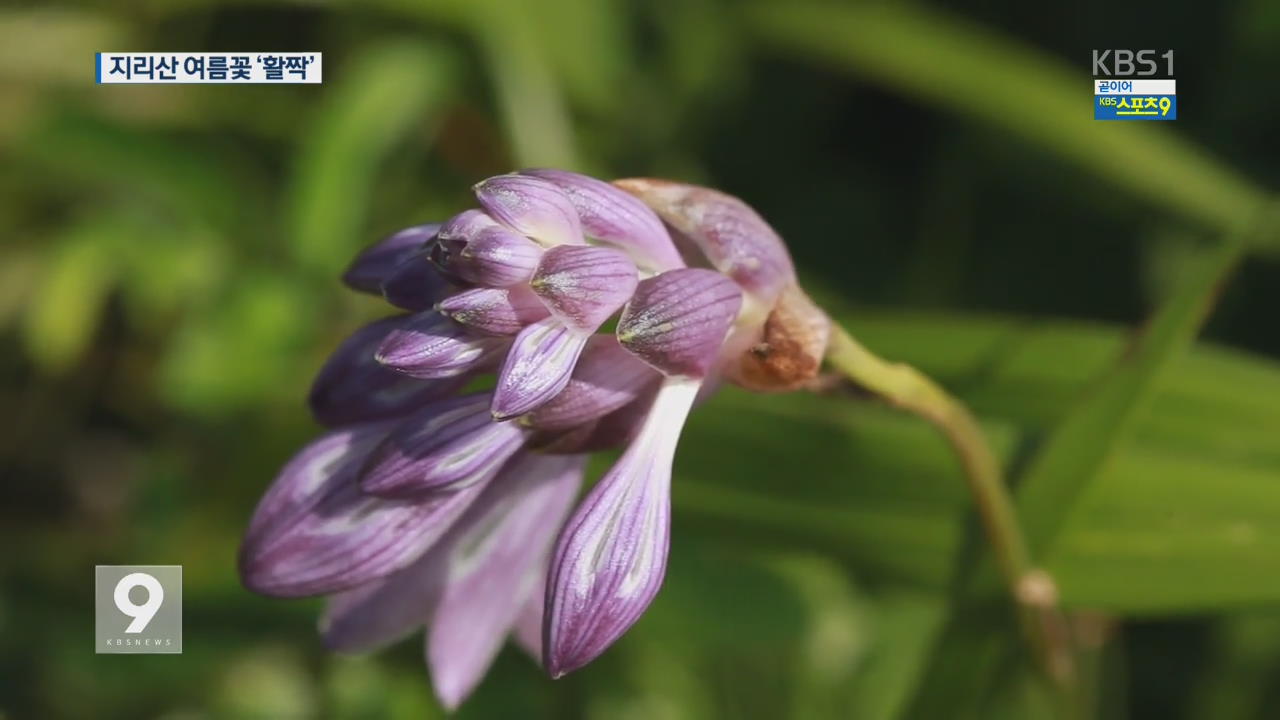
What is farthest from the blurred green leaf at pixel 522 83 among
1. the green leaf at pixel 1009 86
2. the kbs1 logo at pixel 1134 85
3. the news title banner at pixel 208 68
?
the kbs1 logo at pixel 1134 85

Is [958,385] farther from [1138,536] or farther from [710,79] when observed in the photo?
[710,79]

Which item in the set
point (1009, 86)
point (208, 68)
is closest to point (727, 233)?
point (1009, 86)

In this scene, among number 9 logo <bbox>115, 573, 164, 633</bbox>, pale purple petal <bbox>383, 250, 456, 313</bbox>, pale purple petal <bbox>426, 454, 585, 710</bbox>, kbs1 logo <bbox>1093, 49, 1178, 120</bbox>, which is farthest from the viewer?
kbs1 logo <bbox>1093, 49, 1178, 120</bbox>

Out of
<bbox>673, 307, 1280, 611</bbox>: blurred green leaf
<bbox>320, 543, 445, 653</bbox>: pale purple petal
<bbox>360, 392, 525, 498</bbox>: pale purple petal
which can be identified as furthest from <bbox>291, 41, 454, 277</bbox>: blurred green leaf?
<bbox>360, 392, 525, 498</bbox>: pale purple petal

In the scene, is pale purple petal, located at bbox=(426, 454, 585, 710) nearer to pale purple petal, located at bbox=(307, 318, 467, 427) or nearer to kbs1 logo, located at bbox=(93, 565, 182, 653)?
pale purple petal, located at bbox=(307, 318, 467, 427)

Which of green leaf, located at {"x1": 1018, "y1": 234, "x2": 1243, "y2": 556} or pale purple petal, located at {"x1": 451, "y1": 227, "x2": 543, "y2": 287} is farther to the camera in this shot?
green leaf, located at {"x1": 1018, "y1": 234, "x2": 1243, "y2": 556}

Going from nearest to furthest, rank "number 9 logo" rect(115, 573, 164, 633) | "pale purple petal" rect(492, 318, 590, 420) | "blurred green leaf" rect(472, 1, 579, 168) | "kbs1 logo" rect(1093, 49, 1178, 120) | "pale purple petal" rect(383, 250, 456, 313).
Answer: "pale purple petal" rect(492, 318, 590, 420) → "pale purple petal" rect(383, 250, 456, 313) → "number 9 logo" rect(115, 573, 164, 633) → "kbs1 logo" rect(1093, 49, 1178, 120) → "blurred green leaf" rect(472, 1, 579, 168)

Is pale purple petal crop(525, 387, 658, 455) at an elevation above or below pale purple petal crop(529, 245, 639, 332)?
below
